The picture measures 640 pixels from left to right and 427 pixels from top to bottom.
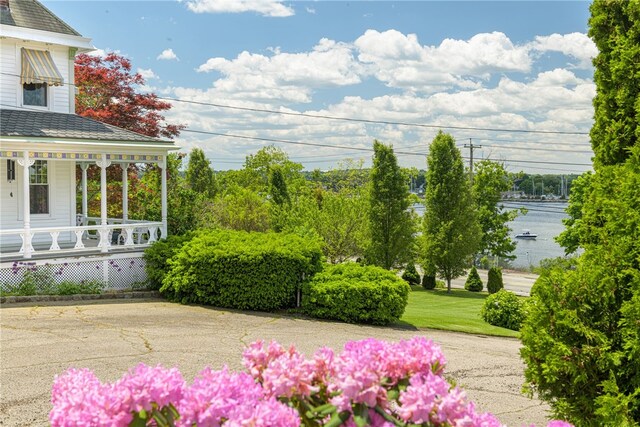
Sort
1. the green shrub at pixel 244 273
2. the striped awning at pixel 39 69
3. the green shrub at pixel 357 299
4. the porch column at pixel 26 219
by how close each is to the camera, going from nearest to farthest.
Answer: the green shrub at pixel 357 299 → the green shrub at pixel 244 273 → the porch column at pixel 26 219 → the striped awning at pixel 39 69

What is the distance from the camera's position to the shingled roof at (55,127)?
57.3 feet

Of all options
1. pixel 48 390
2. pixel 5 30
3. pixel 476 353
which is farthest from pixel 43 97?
pixel 476 353

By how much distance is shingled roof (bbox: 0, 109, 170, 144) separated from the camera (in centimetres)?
1746

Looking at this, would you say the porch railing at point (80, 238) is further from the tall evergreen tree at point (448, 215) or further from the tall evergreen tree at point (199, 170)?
the tall evergreen tree at point (199, 170)

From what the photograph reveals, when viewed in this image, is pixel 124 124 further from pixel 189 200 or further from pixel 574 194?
pixel 574 194

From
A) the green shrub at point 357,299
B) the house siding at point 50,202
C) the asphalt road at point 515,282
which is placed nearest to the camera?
the green shrub at point 357,299

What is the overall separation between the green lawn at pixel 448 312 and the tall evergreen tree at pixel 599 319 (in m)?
4.31

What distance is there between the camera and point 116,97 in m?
28.7

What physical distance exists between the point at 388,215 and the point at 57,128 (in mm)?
17108

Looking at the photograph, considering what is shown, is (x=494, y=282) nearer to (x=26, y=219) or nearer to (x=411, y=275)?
(x=411, y=275)

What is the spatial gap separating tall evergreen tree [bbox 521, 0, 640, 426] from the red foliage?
82.0 ft

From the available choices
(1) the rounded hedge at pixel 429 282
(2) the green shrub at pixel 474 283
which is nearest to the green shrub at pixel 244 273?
(1) the rounded hedge at pixel 429 282

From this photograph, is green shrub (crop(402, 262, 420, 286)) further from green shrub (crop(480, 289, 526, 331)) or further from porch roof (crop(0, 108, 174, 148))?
porch roof (crop(0, 108, 174, 148))

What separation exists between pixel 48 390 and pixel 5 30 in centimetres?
1457
